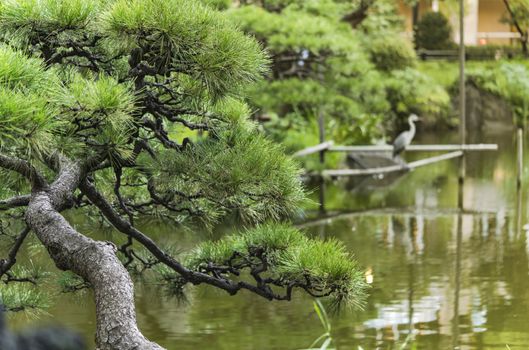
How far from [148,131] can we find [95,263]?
970 millimetres

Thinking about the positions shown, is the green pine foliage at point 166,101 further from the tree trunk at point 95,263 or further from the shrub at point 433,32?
the shrub at point 433,32

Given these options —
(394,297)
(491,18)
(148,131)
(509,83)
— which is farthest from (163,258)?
(491,18)

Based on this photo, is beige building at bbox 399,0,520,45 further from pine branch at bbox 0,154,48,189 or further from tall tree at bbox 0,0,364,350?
pine branch at bbox 0,154,48,189

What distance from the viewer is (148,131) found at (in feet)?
12.1

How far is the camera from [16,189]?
389 centimetres

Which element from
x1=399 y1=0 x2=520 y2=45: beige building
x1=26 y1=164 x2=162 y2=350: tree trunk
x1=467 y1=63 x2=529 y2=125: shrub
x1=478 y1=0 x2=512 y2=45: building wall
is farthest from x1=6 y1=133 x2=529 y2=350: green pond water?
x1=478 y1=0 x2=512 y2=45: building wall

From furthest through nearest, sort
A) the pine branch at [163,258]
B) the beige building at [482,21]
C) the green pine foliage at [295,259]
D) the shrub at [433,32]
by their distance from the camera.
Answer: the beige building at [482,21] → the shrub at [433,32] → the pine branch at [163,258] → the green pine foliage at [295,259]

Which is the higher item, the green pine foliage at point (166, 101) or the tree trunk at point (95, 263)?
the green pine foliage at point (166, 101)

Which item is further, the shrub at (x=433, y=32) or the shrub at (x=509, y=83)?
the shrub at (x=433, y=32)

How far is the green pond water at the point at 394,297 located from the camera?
17.8 ft

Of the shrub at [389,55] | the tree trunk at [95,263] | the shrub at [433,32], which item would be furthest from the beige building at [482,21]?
the tree trunk at [95,263]

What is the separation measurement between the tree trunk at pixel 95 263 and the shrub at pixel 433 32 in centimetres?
1883

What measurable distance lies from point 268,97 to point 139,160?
7215 millimetres

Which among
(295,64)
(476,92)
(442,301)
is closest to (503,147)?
(476,92)
